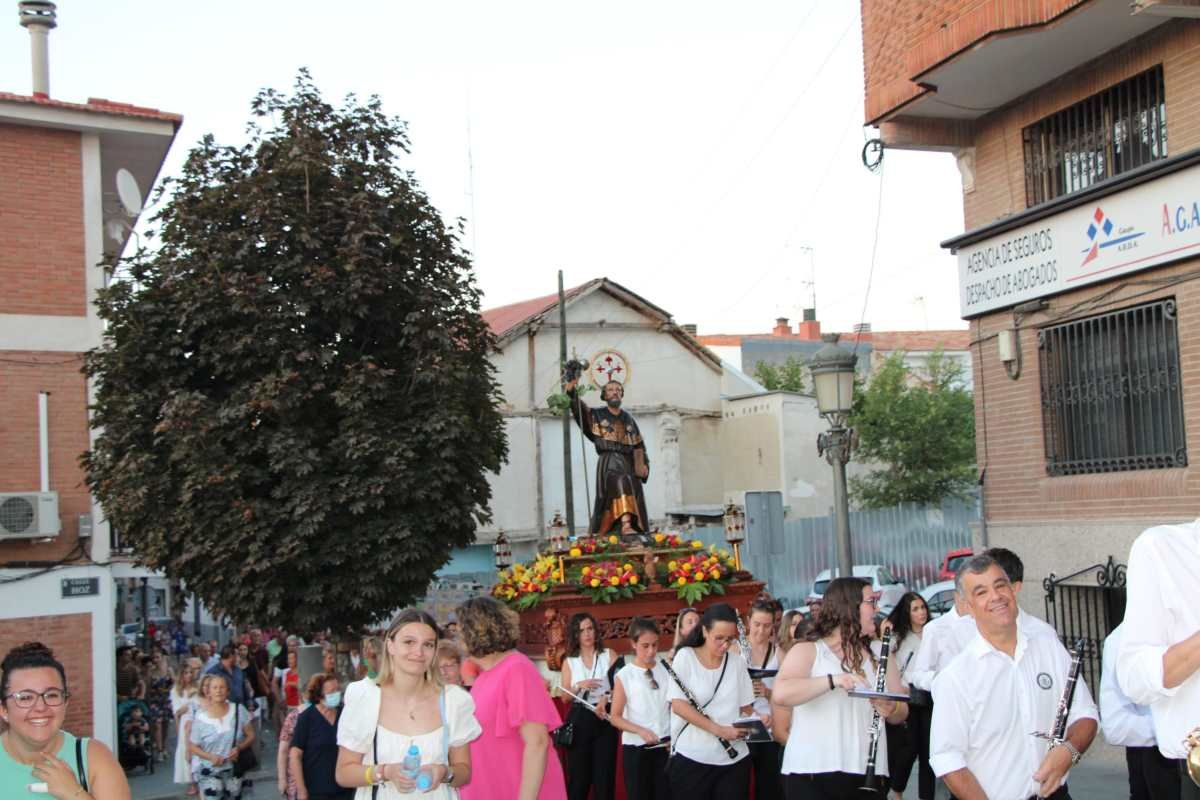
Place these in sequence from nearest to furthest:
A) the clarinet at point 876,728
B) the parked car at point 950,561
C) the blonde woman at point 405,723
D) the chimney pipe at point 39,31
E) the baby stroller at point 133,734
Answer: the blonde woman at point 405,723 → the clarinet at point 876,728 → the baby stroller at point 133,734 → the chimney pipe at point 39,31 → the parked car at point 950,561

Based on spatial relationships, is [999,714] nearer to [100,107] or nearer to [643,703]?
[643,703]

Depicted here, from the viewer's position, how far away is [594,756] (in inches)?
384

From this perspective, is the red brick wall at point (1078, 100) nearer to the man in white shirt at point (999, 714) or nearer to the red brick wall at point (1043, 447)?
the red brick wall at point (1043, 447)

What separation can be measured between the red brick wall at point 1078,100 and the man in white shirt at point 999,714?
7289 millimetres

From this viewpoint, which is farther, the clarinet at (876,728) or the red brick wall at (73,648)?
the red brick wall at (73,648)

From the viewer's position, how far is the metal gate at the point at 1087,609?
12.4 metres

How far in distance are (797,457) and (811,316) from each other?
19947mm

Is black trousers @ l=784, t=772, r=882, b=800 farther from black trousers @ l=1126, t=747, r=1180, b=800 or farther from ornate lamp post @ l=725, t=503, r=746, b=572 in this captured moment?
ornate lamp post @ l=725, t=503, r=746, b=572

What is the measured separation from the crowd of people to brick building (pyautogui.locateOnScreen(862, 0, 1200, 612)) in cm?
342

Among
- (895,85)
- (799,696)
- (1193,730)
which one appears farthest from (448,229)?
(1193,730)

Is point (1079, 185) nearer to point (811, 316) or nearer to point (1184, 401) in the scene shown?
point (1184, 401)

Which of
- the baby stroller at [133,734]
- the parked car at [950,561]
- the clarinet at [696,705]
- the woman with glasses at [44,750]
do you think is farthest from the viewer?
the parked car at [950,561]

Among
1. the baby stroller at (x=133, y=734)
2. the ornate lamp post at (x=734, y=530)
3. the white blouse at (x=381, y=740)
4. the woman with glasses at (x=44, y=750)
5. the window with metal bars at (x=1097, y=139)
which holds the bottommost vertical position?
the baby stroller at (x=133, y=734)

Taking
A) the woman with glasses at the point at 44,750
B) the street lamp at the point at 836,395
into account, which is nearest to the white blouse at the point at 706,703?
the woman with glasses at the point at 44,750
